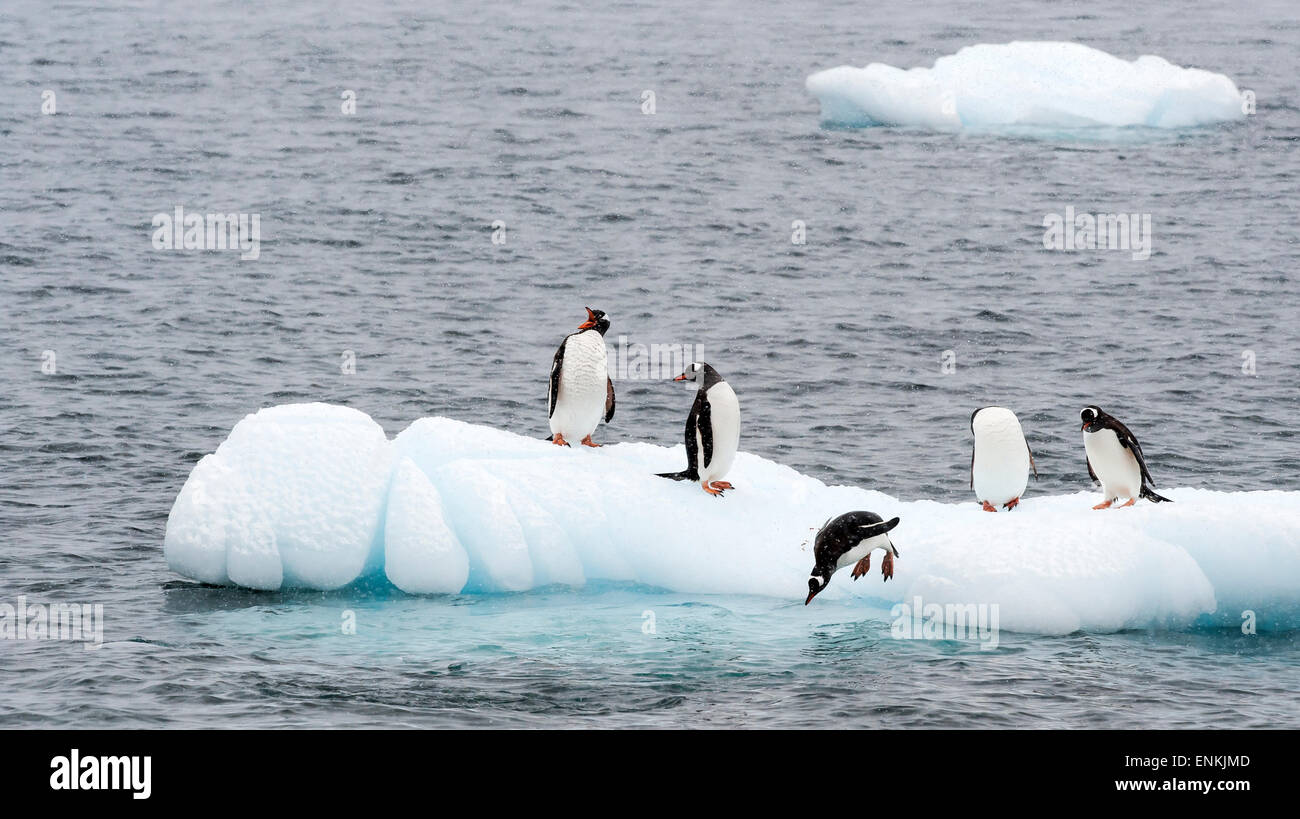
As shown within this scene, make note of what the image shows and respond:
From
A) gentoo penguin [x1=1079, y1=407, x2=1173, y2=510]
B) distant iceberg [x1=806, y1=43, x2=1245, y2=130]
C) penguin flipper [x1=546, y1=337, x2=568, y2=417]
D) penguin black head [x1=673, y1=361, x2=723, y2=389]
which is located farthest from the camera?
distant iceberg [x1=806, y1=43, x2=1245, y2=130]

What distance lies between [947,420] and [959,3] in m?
34.5

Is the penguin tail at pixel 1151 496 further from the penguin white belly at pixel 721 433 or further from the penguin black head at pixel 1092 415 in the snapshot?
the penguin white belly at pixel 721 433

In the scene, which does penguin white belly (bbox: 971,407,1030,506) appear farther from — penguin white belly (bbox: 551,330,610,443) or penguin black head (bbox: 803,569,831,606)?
penguin white belly (bbox: 551,330,610,443)

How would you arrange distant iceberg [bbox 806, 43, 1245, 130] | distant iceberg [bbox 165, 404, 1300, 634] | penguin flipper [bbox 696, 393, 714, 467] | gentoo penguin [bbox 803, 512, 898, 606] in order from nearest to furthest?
gentoo penguin [bbox 803, 512, 898, 606] < distant iceberg [bbox 165, 404, 1300, 634] < penguin flipper [bbox 696, 393, 714, 467] < distant iceberg [bbox 806, 43, 1245, 130]

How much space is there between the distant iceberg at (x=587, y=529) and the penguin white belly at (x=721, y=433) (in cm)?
22

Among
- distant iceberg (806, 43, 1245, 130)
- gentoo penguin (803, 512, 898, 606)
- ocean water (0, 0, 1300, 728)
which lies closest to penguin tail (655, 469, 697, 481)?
ocean water (0, 0, 1300, 728)

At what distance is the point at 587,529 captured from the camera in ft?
40.1

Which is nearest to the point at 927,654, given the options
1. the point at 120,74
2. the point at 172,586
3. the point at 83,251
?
the point at 172,586

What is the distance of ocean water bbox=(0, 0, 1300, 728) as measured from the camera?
33.7 ft

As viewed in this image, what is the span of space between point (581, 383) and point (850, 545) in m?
2.64

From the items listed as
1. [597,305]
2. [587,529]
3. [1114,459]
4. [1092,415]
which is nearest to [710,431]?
[587,529]

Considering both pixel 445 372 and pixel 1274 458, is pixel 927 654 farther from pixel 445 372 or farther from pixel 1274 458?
pixel 445 372

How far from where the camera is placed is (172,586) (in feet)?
40.8

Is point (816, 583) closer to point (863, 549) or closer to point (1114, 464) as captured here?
point (863, 549)
